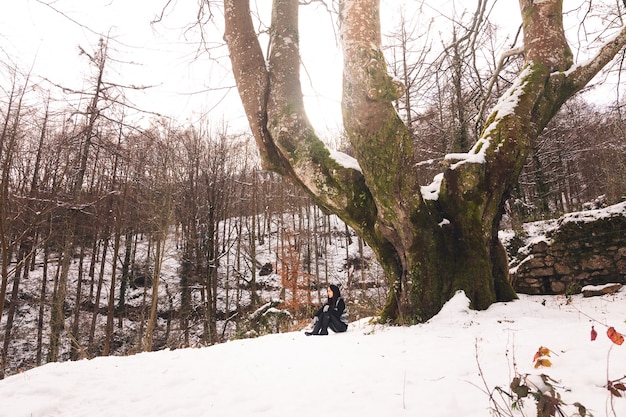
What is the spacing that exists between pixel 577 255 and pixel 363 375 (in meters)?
5.65

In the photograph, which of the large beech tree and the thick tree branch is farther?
the thick tree branch

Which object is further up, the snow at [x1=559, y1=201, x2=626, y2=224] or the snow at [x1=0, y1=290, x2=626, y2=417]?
the snow at [x1=559, y1=201, x2=626, y2=224]

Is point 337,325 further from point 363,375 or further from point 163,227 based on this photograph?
point 163,227

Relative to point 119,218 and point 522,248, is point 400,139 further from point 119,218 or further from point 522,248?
point 119,218

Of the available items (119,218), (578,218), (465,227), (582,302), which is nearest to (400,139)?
(465,227)

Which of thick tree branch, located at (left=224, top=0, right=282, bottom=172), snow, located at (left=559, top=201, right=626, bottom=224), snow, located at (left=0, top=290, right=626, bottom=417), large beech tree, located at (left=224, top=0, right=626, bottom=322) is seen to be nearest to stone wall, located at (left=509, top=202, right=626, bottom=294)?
snow, located at (left=559, top=201, right=626, bottom=224)

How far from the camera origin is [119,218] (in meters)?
14.0

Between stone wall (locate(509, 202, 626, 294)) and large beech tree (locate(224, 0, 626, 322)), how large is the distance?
2284 mm

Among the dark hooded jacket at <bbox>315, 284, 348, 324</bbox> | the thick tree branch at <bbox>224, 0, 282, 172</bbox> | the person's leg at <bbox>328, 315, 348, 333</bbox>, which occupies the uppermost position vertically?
the thick tree branch at <bbox>224, 0, 282, 172</bbox>

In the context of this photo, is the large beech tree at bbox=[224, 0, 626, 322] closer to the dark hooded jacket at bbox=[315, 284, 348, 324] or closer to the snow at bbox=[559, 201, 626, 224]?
the dark hooded jacket at bbox=[315, 284, 348, 324]

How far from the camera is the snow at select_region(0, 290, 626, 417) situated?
1801 millimetres

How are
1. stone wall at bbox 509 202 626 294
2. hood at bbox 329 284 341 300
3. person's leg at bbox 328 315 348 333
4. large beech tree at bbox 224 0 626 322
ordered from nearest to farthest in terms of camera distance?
large beech tree at bbox 224 0 626 322 < person's leg at bbox 328 315 348 333 < stone wall at bbox 509 202 626 294 < hood at bbox 329 284 341 300

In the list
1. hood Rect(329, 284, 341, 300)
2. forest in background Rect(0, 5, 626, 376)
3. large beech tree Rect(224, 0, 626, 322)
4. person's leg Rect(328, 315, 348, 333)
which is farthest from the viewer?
forest in background Rect(0, 5, 626, 376)

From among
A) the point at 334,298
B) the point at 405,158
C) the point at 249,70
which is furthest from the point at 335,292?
the point at 249,70
